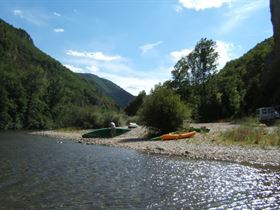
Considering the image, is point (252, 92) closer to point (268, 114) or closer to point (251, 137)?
point (268, 114)

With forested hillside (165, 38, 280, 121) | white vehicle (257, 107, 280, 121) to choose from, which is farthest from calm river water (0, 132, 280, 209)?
forested hillside (165, 38, 280, 121)

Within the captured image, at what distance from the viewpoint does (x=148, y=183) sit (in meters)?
17.8

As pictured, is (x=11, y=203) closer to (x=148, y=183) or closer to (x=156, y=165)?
(x=148, y=183)

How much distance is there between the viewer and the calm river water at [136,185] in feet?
45.8

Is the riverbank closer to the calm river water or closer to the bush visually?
the calm river water

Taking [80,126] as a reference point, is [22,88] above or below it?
above

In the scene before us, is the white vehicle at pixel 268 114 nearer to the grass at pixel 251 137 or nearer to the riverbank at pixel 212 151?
the riverbank at pixel 212 151

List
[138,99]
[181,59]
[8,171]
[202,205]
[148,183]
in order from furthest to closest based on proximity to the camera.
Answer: [138,99]
[181,59]
[8,171]
[148,183]
[202,205]

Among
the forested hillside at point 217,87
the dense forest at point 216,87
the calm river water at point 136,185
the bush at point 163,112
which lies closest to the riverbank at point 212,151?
the calm river water at point 136,185

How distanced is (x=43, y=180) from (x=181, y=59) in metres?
63.6

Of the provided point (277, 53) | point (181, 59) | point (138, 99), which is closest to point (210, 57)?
point (181, 59)

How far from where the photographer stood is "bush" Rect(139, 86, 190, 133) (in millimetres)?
41375

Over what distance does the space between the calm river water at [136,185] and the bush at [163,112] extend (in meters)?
15.8

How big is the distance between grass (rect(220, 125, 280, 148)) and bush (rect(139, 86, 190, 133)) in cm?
753
